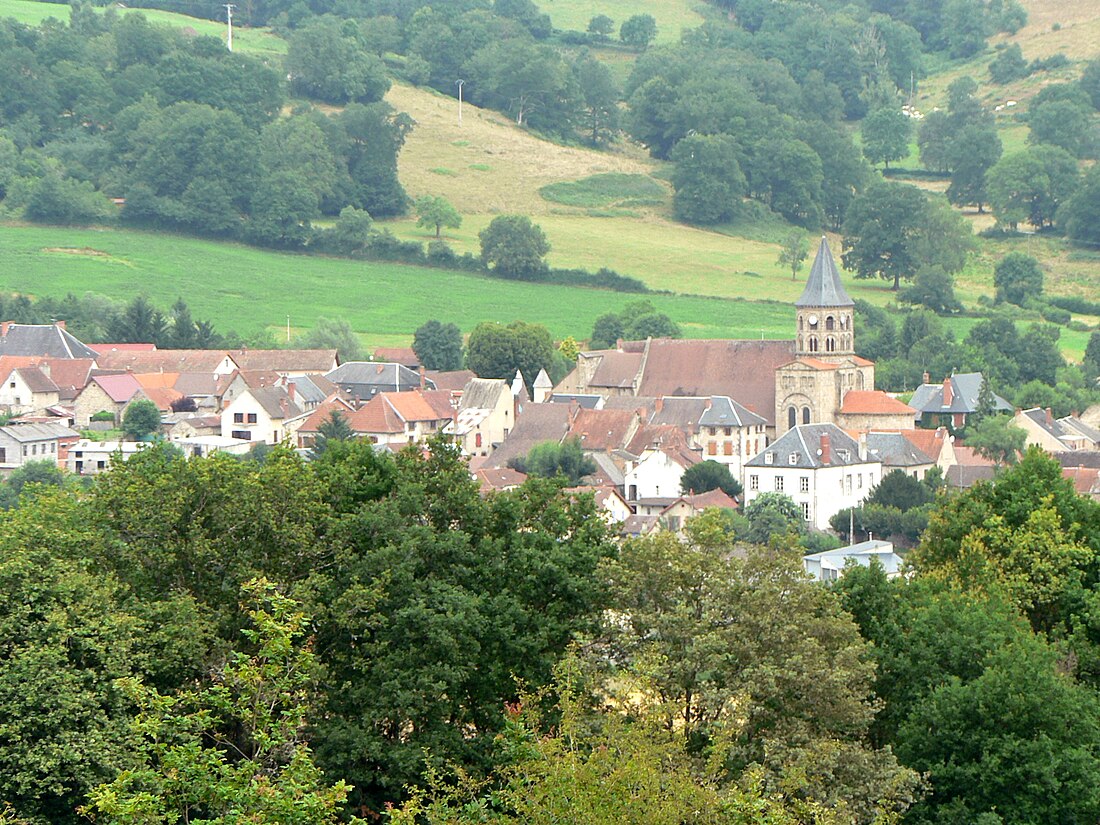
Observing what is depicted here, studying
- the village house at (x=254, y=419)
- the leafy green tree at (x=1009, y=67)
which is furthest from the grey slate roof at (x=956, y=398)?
the leafy green tree at (x=1009, y=67)

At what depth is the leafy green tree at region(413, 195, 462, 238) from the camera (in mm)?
119438

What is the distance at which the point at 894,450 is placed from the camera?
245ft

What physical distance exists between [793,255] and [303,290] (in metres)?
29.3

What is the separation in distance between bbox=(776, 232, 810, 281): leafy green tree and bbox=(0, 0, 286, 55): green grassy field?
47.5m

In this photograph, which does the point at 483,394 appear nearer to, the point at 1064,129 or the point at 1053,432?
the point at 1053,432

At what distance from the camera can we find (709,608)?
986 inches

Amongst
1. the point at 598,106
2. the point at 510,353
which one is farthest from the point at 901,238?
the point at 598,106

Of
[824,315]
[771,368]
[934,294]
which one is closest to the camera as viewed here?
[824,315]

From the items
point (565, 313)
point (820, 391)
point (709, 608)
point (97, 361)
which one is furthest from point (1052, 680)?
point (565, 313)

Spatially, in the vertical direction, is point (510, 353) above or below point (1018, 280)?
below

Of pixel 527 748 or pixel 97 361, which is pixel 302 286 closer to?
pixel 97 361

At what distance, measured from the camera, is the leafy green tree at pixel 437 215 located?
119 metres

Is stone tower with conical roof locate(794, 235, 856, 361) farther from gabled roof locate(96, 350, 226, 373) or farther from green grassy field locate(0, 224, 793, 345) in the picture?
gabled roof locate(96, 350, 226, 373)

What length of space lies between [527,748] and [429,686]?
440cm
